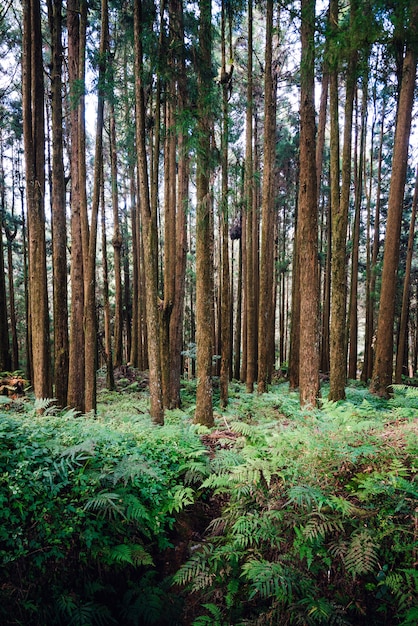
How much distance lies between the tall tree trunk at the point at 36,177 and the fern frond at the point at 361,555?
19.1 feet

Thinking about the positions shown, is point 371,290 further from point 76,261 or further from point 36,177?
point 36,177

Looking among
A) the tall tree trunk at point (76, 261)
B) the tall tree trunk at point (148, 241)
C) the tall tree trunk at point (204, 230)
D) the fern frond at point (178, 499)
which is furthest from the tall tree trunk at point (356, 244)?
the fern frond at point (178, 499)

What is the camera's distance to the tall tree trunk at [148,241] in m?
5.71

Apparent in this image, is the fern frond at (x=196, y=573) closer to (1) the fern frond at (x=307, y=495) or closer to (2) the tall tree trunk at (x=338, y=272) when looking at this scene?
(1) the fern frond at (x=307, y=495)

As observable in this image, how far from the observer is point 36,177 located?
639 centimetres

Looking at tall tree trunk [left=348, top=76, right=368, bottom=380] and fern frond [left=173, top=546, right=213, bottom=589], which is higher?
tall tree trunk [left=348, top=76, right=368, bottom=380]

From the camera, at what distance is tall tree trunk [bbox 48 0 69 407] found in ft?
22.3

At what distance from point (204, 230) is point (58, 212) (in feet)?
10.6

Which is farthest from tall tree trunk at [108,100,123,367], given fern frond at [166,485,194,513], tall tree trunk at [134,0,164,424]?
fern frond at [166,485,194,513]

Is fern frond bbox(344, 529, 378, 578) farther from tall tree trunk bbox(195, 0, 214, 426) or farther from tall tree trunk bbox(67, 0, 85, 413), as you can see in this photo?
tall tree trunk bbox(67, 0, 85, 413)

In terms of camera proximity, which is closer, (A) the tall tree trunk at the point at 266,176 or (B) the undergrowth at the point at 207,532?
(B) the undergrowth at the point at 207,532

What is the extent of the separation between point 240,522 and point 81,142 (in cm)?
746

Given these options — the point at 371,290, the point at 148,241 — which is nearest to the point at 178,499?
the point at 148,241

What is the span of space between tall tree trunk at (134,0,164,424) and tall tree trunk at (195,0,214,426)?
787 millimetres
